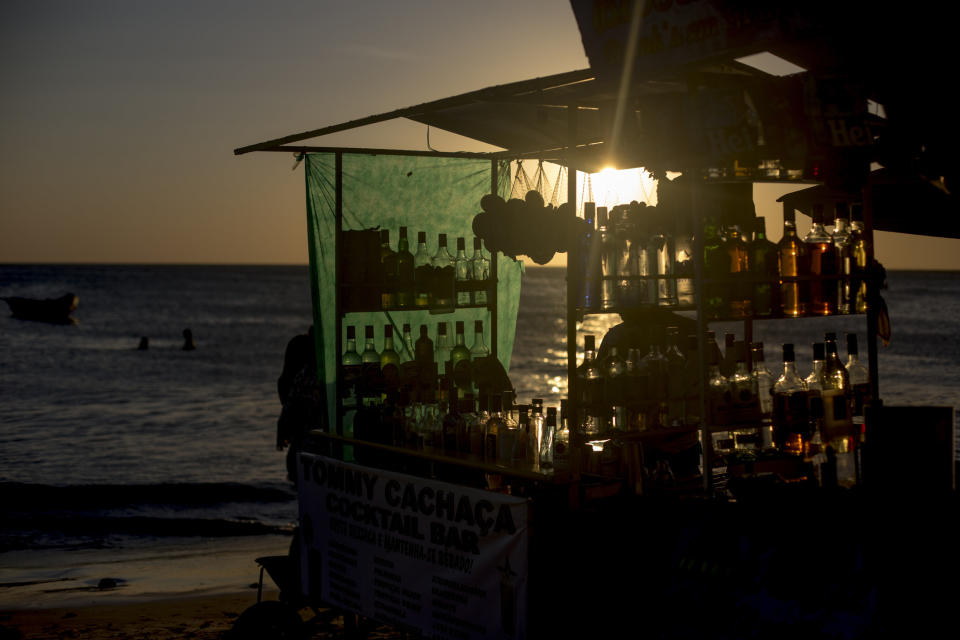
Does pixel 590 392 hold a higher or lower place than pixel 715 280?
lower

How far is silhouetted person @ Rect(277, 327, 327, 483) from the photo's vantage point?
7176 mm

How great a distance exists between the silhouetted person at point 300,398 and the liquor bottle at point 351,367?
1.18 m

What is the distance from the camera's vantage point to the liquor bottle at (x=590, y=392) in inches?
178

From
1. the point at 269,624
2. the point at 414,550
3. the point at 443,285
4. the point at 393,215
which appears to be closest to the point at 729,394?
the point at 414,550

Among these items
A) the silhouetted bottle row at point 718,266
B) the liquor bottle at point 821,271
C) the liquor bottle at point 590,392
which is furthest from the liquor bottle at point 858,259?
the liquor bottle at point 590,392

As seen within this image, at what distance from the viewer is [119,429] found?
966 inches

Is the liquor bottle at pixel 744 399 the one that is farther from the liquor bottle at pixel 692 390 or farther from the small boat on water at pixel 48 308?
the small boat on water at pixel 48 308

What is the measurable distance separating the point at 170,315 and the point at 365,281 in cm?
A: 7527

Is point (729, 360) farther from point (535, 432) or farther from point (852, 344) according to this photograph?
point (535, 432)

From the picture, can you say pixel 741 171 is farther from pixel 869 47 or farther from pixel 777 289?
pixel 869 47

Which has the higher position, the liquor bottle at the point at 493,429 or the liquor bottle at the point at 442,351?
the liquor bottle at the point at 442,351

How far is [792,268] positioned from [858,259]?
48 cm

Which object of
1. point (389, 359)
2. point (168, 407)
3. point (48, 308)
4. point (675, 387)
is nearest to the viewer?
point (675, 387)

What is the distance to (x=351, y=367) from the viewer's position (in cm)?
583
